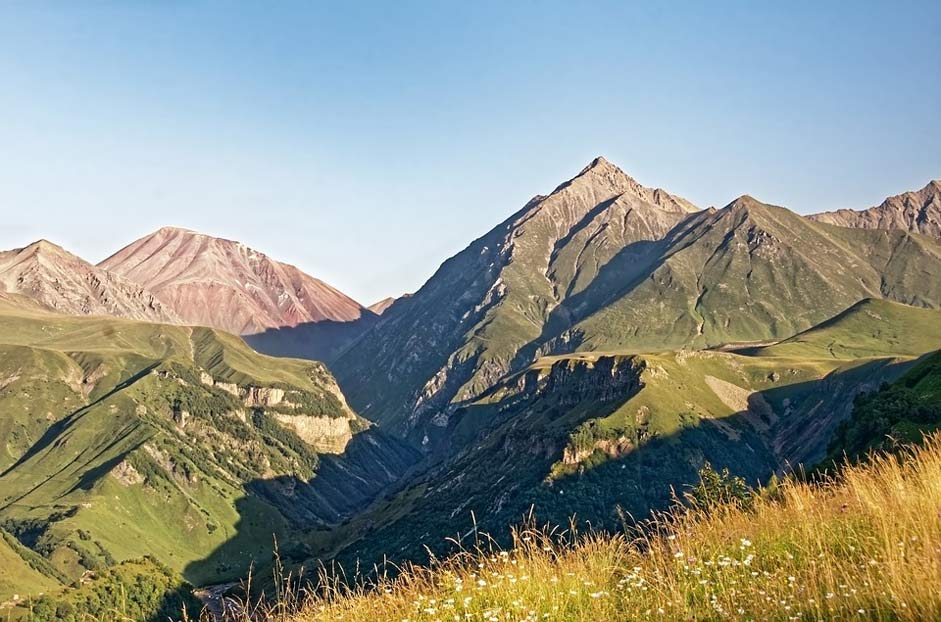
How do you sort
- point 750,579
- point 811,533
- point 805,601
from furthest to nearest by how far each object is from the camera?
point 811,533, point 750,579, point 805,601

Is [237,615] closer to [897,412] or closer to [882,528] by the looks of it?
[882,528]

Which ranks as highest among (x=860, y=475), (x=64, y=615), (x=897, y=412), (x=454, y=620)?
(x=454, y=620)

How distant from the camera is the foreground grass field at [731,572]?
1021 centimetres

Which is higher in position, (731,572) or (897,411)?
(731,572)

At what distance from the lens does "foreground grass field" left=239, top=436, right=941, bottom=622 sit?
1021cm

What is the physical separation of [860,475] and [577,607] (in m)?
7.24

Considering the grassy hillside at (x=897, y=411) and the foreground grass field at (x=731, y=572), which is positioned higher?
the foreground grass field at (x=731, y=572)

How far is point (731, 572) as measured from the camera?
39.7 feet

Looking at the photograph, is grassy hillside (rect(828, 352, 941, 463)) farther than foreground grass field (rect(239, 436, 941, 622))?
Yes

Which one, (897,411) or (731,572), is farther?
(897,411)

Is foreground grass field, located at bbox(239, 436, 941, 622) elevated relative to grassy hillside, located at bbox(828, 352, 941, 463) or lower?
elevated

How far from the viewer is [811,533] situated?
42.4 feet

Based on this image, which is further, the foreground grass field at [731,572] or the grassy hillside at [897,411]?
the grassy hillside at [897,411]

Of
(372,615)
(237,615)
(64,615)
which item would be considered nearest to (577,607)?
(372,615)
